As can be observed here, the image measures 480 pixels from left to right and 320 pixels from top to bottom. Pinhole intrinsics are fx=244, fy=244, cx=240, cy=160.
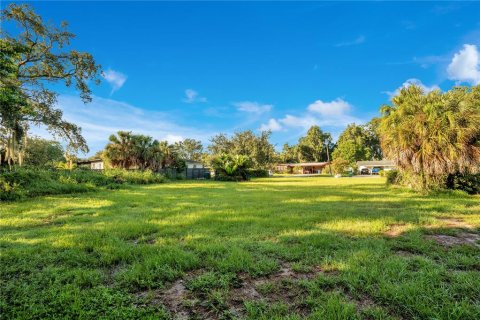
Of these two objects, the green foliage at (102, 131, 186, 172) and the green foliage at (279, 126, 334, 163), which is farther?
the green foliage at (279, 126, 334, 163)

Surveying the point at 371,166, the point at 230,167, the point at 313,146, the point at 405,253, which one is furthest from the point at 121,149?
the point at 313,146

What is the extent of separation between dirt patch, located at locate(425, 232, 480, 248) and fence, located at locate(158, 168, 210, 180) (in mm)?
23881

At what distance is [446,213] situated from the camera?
6.37m

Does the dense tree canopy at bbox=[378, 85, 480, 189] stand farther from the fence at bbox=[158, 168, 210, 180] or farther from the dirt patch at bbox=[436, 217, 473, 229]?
the fence at bbox=[158, 168, 210, 180]

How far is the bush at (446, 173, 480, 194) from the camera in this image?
32.7 ft

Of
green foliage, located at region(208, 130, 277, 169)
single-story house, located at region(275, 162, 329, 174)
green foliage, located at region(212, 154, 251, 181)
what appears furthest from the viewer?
single-story house, located at region(275, 162, 329, 174)

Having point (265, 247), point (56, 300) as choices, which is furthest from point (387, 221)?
point (56, 300)

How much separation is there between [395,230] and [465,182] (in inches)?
331

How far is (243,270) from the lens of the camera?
302cm

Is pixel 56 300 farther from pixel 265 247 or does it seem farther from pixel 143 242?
pixel 265 247

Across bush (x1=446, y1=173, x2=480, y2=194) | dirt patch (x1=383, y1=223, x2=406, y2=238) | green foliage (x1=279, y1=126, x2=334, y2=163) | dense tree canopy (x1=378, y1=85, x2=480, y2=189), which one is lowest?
dirt patch (x1=383, y1=223, x2=406, y2=238)

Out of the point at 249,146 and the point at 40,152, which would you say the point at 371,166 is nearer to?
the point at 249,146

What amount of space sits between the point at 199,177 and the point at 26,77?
19.2 m

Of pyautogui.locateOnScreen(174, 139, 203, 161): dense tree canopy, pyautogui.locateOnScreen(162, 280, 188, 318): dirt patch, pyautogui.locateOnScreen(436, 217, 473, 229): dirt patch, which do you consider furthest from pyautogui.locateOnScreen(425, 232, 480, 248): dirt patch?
pyautogui.locateOnScreen(174, 139, 203, 161): dense tree canopy
